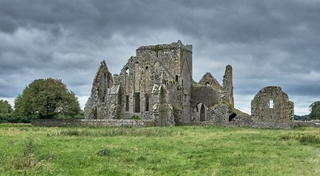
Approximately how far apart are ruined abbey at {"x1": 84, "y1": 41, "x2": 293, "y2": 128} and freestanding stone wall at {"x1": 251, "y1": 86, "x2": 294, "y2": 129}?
0.13m

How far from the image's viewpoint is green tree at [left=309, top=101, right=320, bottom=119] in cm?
11620

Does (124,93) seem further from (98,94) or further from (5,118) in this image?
(5,118)

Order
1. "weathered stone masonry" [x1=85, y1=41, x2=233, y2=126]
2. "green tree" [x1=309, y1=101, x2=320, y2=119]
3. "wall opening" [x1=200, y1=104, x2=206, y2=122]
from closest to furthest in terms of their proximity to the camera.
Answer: "weathered stone masonry" [x1=85, y1=41, x2=233, y2=126] → "wall opening" [x1=200, y1=104, x2=206, y2=122] → "green tree" [x1=309, y1=101, x2=320, y2=119]

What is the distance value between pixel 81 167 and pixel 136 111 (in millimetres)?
42939

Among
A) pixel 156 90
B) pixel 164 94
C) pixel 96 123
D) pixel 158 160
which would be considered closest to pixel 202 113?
pixel 164 94

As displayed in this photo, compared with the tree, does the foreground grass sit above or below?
Result: below

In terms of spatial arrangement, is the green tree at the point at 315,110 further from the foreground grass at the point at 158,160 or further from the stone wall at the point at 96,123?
the foreground grass at the point at 158,160

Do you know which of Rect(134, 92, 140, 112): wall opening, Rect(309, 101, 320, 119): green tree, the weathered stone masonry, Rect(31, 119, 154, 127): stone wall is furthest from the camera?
Rect(309, 101, 320, 119): green tree

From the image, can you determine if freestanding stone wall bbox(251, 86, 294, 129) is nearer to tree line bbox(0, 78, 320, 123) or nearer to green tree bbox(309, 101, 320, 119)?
tree line bbox(0, 78, 320, 123)

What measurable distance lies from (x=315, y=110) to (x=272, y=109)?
76.3m

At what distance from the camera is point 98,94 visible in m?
62.1

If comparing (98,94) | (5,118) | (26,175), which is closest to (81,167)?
(26,175)

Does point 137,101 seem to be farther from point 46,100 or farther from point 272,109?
point 272,109

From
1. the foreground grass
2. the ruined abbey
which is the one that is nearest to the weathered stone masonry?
the ruined abbey
